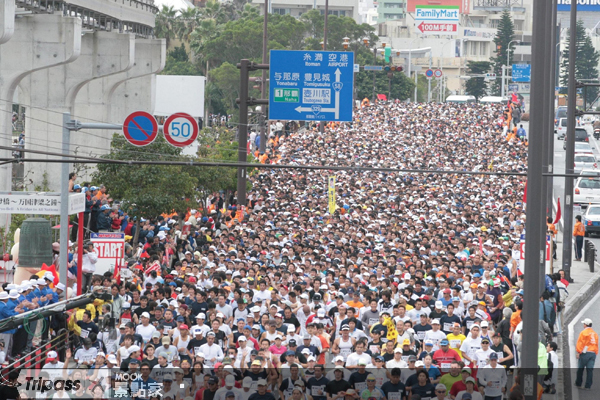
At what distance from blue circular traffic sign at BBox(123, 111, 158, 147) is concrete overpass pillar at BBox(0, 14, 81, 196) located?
752 centimetres

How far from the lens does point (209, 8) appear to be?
292 ft

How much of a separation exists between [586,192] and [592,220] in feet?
13.5

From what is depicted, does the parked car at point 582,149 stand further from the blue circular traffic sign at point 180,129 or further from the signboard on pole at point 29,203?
the signboard on pole at point 29,203

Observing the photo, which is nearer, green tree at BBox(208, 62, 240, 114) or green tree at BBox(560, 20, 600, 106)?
green tree at BBox(208, 62, 240, 114)

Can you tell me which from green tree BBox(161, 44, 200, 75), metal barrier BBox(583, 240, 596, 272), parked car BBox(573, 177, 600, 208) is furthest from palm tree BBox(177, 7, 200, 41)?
metal barrier BBox(583, 240, 596, 272)

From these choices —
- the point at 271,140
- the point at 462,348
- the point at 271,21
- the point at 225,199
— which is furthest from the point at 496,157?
the point at 271,21

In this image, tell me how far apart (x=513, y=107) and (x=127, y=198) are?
3595 centimetres

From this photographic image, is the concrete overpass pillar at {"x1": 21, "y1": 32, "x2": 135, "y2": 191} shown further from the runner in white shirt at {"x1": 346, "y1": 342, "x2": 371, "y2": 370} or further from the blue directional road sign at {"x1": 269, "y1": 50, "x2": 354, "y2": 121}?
the runner in white shirt at {"x1": 346, "y1": 342, "x2": 371, "y2": 370}

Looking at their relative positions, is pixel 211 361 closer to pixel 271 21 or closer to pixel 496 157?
pixel 496 157

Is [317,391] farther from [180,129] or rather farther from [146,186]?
[146,186]

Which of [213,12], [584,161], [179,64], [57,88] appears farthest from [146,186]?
[213,12]

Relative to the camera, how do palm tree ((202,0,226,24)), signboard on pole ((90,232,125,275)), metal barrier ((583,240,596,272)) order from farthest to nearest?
palm tree ((202,0,226,24))
metal barrier ((583,240,596,272))
signboard on pole ((90,232,125,275))

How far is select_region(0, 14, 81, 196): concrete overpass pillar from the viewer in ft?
82.6

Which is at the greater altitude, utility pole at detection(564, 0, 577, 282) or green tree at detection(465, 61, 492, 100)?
green tree at detection(465, 61, 492, 100)
